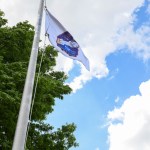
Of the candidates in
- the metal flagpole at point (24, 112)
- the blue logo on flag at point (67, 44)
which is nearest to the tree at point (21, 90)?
the blue logo on flag at point (67, 44)

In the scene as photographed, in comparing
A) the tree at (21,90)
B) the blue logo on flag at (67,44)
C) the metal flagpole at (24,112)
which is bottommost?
the metal flagpole at (24,112)

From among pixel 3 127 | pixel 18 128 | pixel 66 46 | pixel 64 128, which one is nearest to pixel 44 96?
pixel 3 127

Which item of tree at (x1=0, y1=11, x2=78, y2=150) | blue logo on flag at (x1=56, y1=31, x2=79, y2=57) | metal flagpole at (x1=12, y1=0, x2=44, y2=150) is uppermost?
tree at (x1=0, y1=11, x2=78, y2=150)

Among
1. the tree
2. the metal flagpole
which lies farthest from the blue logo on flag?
the tree

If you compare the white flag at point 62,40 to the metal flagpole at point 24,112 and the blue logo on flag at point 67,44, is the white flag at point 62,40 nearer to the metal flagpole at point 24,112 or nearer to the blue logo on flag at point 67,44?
the blue logo on flag at point 67,44

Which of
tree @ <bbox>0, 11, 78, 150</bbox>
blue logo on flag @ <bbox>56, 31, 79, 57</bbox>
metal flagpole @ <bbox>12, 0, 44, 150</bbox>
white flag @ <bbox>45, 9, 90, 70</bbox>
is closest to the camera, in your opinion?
metal flagpole @ <bbox>12, 0, 44, 150</bbox>

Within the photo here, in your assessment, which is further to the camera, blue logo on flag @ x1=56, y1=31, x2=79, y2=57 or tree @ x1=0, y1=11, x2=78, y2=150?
tree @ x1=0, y1=11, x2=78, y2=150

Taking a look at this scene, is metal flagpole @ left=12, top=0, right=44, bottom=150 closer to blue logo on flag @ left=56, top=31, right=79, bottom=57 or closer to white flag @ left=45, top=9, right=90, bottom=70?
white flag @ left=45, top=9, right=90, bottom=70

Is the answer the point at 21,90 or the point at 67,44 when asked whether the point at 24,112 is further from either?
the point at 21,90

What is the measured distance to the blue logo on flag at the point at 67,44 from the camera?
455 inches

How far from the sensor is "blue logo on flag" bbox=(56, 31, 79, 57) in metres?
11.5

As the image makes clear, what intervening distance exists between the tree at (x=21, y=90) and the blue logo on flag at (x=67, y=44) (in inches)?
201

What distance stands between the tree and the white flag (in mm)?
5116

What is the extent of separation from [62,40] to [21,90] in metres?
7.23
